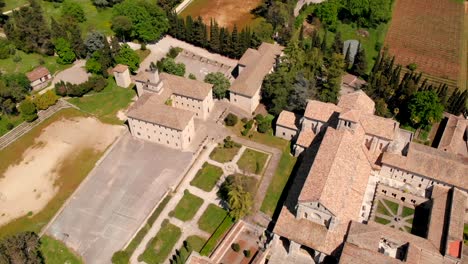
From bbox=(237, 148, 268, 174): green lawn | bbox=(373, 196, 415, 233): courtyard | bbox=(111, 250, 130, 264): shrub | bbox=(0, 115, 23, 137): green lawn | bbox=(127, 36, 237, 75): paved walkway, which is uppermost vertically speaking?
bbox=(127, 36, 237, 75): paved walkway

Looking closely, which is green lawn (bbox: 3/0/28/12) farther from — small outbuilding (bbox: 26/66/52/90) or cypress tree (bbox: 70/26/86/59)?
small outbuilding (bbox: 26/66/52/90)

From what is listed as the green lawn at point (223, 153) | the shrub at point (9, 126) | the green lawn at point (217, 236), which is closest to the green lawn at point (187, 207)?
the green lawn at point (217, 236)

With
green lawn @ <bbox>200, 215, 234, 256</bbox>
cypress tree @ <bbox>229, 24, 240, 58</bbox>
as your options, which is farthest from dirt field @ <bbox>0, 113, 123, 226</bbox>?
cypress tree @ <bbox>229, 24, 240, 58</bbox>

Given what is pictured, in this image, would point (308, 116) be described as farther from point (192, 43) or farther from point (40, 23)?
point (40, 23)

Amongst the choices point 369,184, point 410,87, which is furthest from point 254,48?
point 369,184

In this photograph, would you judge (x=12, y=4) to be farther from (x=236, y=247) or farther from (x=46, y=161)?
(x=236, y=247)

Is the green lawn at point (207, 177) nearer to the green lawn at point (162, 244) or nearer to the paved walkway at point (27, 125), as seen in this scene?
the green lawn at point (162, 244)

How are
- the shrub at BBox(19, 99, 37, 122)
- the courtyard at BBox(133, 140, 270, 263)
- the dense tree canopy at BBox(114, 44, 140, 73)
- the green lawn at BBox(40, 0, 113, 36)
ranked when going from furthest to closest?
1. the green lawn at BBox(40, 0, 113, 36)
2. the dense tree canopy at BBox(114, 44, 140, 73)
3. the shrub at BBox(19, 99, 37, 122)
4. the courtyard at BBox(133, 140, 270, 263)
